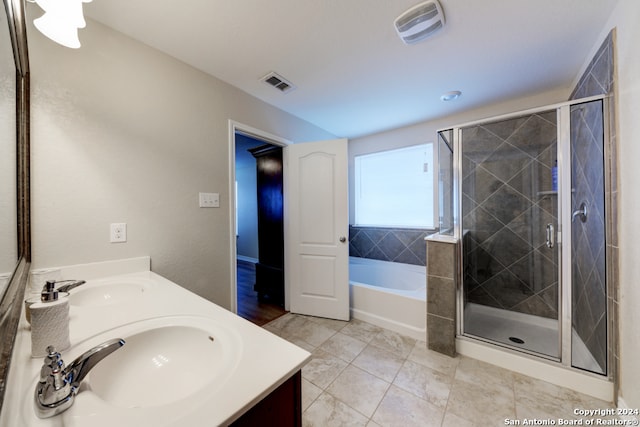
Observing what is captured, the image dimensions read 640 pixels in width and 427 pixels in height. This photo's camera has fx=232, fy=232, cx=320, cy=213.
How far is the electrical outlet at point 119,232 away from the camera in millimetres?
1416

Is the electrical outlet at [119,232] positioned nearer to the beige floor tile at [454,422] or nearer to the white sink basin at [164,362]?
the white sink basin at [164,362]

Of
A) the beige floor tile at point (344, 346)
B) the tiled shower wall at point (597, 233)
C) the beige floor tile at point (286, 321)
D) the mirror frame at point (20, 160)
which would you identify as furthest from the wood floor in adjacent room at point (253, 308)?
the tiled shower wall at point (597, 233)

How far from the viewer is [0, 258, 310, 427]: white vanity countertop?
1.38 feet

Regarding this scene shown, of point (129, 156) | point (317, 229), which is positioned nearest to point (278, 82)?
point (129, 156)

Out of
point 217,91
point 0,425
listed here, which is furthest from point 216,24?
point 0,425

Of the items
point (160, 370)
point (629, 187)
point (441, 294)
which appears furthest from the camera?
point (441, 294)

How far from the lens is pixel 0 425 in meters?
0.38

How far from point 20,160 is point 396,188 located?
10.6 ft

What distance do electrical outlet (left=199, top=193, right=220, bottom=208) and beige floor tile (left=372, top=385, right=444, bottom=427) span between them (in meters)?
1.81

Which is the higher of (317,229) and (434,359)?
(317,229)

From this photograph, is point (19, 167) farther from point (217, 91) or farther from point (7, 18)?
point (217, 91)

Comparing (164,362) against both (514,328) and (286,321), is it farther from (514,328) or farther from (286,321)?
(514,328)

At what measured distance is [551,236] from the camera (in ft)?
5.69

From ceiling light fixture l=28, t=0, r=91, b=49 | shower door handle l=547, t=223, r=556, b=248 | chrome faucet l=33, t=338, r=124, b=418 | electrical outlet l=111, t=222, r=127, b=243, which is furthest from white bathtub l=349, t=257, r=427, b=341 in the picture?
ceiling light fixture l=28, t=0, r=91, b=49
